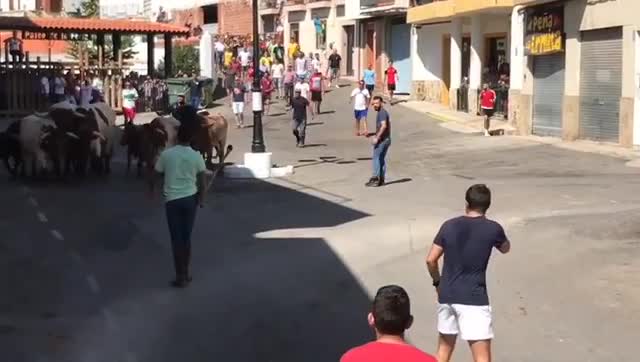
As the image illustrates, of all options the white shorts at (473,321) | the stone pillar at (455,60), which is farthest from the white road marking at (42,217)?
the stone pillar at (455,60)

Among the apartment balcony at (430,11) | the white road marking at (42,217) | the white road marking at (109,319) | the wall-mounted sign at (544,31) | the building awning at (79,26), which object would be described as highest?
the apartment balcony at (430,11)

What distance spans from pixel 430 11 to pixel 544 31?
385 inches

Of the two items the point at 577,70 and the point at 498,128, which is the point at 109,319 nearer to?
the point at 577,70

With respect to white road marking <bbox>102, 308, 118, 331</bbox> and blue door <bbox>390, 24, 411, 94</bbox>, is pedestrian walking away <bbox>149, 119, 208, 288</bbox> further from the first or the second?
blue door <bbox>390, 24, 411, 94</bbox>

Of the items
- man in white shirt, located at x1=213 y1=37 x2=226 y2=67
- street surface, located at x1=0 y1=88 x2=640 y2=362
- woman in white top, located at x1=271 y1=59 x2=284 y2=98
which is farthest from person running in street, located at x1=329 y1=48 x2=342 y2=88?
street surface, located at x1=0 y1=88 x2=640 y2=362

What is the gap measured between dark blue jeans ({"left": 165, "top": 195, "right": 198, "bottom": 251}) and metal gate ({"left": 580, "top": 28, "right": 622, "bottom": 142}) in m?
17.8

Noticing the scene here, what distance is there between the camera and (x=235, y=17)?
62.1m

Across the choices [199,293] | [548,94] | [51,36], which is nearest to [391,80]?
[548,94]

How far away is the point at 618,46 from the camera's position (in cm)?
2586

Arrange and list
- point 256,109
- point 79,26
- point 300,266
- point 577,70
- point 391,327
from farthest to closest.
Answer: point 79,26 → point 577,70 → point 256,109 → point 300,266 → point 391,327

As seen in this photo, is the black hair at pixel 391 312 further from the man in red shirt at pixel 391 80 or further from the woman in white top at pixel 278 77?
the woman in white top at pixel 278 77

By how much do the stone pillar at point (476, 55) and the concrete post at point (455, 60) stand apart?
5.40 feet

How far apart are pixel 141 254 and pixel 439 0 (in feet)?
93.2

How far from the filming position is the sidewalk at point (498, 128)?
79.3 ft
